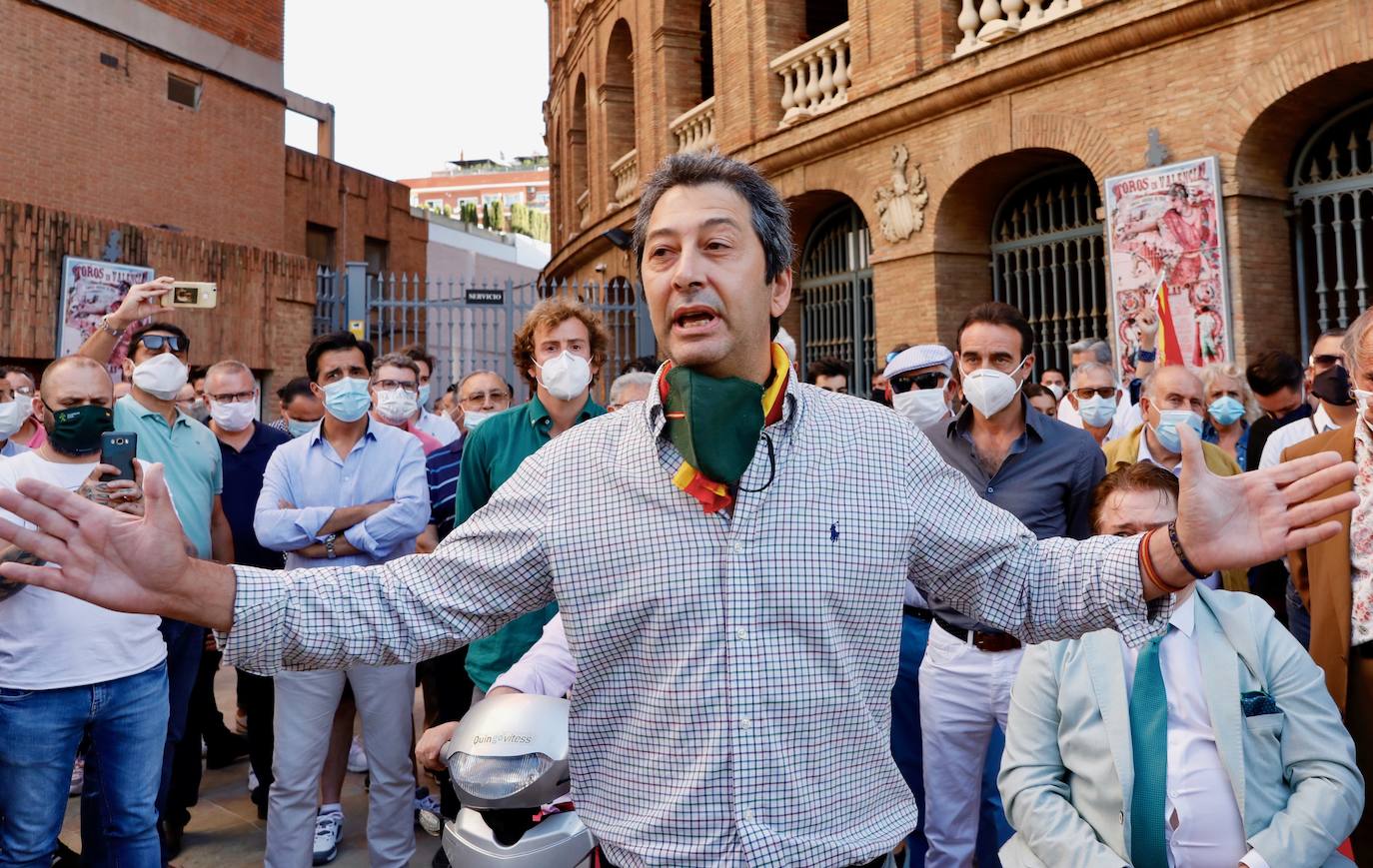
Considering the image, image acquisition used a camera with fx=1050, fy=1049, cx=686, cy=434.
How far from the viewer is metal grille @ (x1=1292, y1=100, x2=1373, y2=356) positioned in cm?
954

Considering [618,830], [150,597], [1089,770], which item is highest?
[150,597]

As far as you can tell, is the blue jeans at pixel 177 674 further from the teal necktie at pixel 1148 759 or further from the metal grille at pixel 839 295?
the metal grille at pixel 839 295

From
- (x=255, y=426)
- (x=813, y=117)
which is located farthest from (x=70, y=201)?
(x=255, y=426)

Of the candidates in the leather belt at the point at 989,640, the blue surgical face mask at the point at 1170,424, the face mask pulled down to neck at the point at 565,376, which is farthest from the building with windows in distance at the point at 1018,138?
the face mask pulled down to neck at the point at 565,376

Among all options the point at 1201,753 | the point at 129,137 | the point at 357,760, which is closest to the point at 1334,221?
the point at 1201,753

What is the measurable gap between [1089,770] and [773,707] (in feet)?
5.01

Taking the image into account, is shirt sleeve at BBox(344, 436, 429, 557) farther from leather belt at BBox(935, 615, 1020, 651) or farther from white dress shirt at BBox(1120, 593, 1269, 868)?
white dress shirt at BBox(1120, 593, 1269, 868)

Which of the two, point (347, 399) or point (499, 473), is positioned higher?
point (347, 399)

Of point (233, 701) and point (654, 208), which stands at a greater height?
point (654, 208)

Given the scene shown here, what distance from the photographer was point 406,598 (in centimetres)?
176

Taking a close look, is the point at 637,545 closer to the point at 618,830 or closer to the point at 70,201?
the point at 618,830

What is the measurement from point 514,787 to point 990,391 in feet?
8.99

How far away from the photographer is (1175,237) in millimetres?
9953

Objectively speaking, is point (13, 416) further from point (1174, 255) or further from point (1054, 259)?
point (1054, 259)
